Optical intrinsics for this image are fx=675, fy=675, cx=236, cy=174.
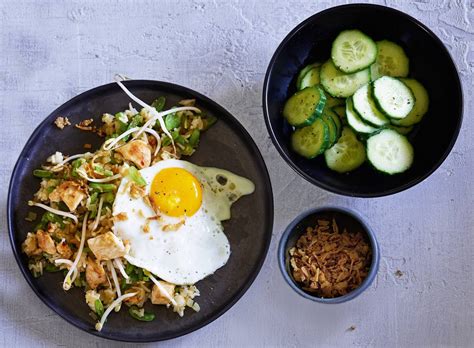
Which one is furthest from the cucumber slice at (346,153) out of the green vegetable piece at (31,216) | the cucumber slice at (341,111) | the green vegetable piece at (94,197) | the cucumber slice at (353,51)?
the green vegetable piece at (31,216)

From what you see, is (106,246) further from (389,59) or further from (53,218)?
(389,59)

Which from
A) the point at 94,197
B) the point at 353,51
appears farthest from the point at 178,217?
the point at 353,51

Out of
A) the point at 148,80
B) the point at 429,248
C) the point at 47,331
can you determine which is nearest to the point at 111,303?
the point at 47,331

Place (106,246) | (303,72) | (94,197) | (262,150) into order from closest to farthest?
(106,246)
(94,197)
(303,72)
(262,150)

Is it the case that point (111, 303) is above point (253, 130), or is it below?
below

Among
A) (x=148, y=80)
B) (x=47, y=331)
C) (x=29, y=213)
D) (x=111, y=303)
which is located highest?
(x=148, y=80)

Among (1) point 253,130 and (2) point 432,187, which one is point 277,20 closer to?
(1) point 253,130

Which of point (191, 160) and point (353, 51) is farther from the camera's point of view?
point (191, 160)
